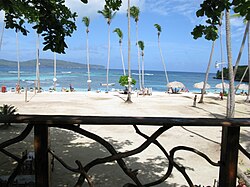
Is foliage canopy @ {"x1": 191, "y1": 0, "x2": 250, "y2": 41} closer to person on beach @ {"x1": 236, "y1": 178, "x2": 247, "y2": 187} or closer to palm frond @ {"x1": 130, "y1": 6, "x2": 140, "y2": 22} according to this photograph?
person on beach @ {"x1": 236, "y1": 178, "x2": 247, "y2": 187}

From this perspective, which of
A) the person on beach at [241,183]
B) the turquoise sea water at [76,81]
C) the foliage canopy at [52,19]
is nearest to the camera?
the foliage canopy at [52,19]

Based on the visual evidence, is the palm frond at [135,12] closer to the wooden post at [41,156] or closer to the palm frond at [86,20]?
the palm frond at [86,20]

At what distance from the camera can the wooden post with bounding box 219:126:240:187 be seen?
1561mm

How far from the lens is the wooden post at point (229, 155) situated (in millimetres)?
1561

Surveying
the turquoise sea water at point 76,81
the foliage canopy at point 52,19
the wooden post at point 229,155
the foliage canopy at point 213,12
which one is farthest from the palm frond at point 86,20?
the wooden post at point 229,155

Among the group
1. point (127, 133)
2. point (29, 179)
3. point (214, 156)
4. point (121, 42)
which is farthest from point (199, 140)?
point (121, 42)

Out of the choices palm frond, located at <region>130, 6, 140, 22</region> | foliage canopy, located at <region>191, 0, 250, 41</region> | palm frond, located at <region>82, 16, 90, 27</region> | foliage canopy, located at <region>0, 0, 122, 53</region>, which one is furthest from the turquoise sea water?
foliage canopy, located at <region>191, 0, 250, 41</region>

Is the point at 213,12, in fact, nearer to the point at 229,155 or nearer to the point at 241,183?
the point at 229,155

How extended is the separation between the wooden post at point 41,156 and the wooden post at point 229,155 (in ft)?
3.62

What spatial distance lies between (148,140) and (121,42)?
2025 inches

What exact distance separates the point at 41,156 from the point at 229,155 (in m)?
1.16

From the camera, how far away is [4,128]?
10977mm

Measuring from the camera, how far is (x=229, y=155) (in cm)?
158

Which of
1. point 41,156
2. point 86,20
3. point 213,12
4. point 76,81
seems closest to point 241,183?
point 213,12
